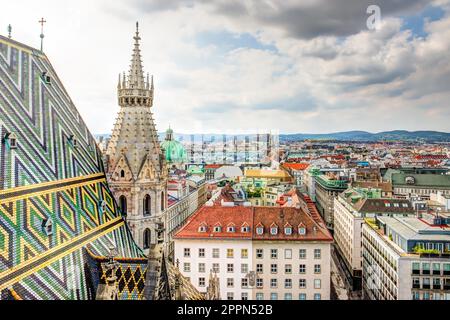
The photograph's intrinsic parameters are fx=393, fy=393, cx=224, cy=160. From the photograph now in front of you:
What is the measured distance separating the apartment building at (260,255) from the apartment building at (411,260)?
120 inches

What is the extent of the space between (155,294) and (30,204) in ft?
9.96

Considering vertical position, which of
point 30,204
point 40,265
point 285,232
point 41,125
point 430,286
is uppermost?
point 41,125

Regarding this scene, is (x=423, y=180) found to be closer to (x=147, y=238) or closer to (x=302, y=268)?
(x=302, y=268)

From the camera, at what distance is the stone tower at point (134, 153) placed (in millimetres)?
12297

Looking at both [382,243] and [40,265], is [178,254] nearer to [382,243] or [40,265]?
[382,243]

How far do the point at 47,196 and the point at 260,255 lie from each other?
464 inches

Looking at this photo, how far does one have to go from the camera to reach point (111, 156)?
41.1 ft

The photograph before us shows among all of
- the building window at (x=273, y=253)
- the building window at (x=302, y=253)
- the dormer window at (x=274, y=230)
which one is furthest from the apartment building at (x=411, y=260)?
the dormer window at (x=274, y=230)

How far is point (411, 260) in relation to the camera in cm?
1653

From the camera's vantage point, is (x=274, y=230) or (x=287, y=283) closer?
(x=287, y=283)

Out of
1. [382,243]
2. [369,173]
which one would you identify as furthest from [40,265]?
[369,173]

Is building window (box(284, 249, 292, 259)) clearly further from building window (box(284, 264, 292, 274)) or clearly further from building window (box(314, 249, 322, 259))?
building window (box(314, 249, 322, 259))

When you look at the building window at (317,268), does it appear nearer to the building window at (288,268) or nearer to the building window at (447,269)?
the building window at (288,268)

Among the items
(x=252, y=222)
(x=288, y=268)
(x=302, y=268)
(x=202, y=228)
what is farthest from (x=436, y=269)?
(x=202, y=228)
